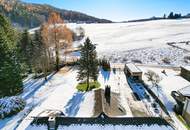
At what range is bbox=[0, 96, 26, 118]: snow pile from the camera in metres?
24.2

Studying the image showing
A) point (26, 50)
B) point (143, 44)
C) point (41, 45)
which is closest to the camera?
point (41, 45)

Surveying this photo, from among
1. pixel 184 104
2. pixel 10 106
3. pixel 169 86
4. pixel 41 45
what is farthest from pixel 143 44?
pixel 10 106

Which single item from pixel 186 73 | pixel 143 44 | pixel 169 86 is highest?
pixel 143 44

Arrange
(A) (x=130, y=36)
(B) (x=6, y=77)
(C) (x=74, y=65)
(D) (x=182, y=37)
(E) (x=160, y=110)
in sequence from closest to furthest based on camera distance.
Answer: (E) (x=160, y=110) < (B) (x=6, y=77) < (C) (x=74, y=65) < (D) (x=182, y=37) < (A) (x=130, y=36)

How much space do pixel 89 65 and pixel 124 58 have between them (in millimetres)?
23794

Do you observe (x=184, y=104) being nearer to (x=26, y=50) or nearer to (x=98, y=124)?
(x=98, y=124)

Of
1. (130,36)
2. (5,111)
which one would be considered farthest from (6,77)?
(130,36)

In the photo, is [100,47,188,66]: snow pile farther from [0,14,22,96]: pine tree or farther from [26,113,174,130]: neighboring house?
[26,113,174,130]: neighboring house

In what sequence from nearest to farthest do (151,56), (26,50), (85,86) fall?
(85,86), (26,50), (151,56)

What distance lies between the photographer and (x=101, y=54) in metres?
59.2

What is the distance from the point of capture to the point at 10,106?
2466cm

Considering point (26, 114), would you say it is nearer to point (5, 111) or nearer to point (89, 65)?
point (5, 111)

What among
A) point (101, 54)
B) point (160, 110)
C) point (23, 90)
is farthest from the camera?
point (101, 54)

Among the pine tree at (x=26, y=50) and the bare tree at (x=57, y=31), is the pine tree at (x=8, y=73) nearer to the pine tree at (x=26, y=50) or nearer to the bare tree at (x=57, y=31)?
the pine tree at (x=26, y=50)
